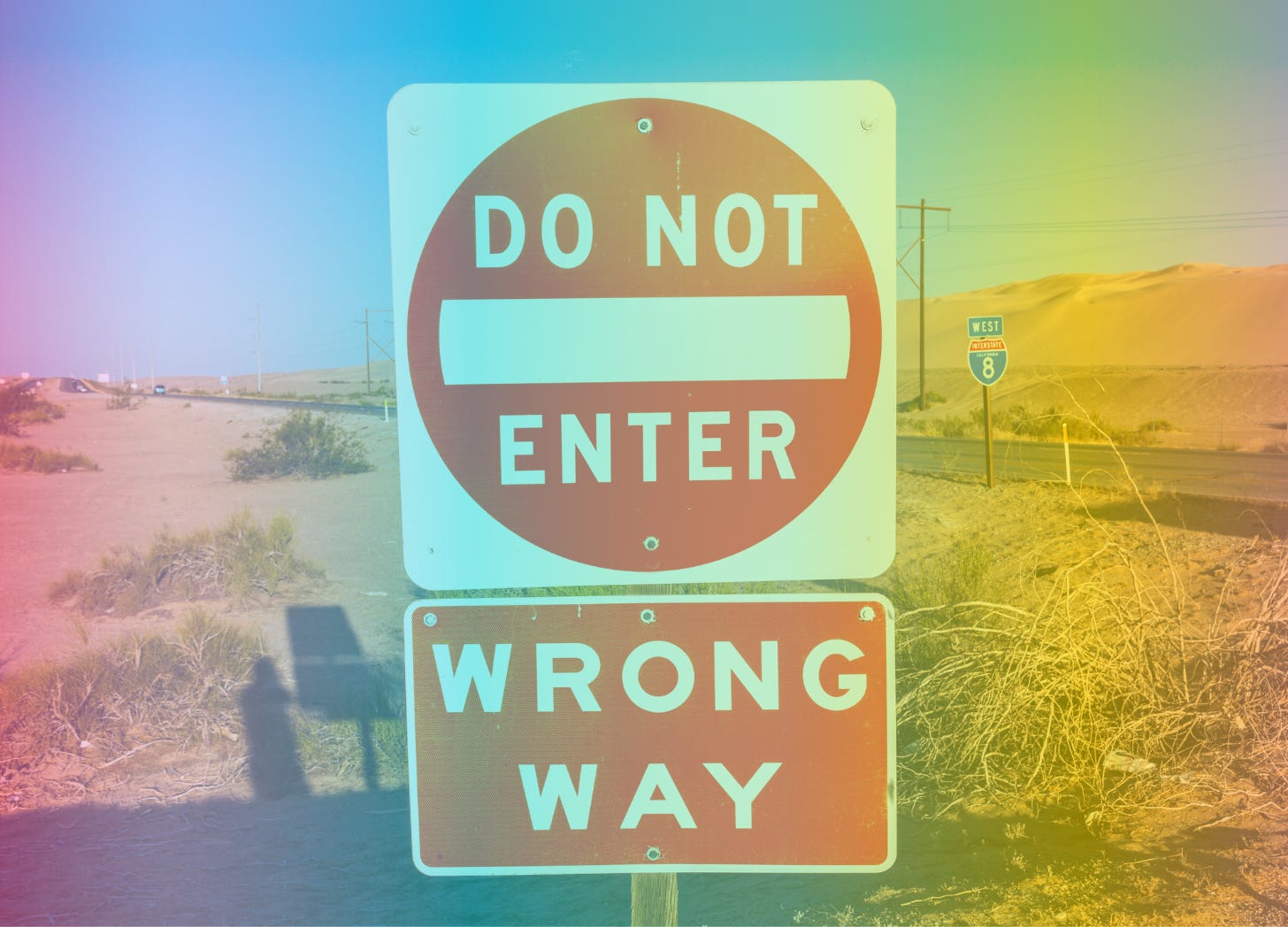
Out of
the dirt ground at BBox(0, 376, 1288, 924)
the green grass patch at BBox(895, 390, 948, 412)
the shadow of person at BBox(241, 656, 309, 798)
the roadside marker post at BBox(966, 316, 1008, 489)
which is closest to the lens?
the dirt ground at BBox(0, 376, 1288, 924)

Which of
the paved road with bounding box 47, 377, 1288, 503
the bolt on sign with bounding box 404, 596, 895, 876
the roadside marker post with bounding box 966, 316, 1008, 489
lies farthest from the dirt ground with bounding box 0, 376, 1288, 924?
the paved road with bounding box 47, 377, 1288, 503

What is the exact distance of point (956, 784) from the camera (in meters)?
5.19

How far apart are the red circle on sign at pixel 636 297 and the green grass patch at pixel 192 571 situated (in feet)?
27.7

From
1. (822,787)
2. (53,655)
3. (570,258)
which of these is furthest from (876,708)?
(53,655)

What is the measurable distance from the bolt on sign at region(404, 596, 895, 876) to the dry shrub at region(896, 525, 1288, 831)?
401cm

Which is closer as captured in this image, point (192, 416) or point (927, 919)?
point (927, 919)

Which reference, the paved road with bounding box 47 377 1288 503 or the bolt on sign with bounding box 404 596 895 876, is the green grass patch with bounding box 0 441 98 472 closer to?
the paved road with bounding box 47 377 1288 503

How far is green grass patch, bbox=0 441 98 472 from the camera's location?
16.8 meters

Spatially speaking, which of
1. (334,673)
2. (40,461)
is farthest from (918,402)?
(334,673)

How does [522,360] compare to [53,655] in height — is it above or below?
above

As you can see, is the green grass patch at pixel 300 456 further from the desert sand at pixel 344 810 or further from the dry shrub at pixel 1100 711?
the dry shrub at pixel 1100 711

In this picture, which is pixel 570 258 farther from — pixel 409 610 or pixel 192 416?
pixel 192 416

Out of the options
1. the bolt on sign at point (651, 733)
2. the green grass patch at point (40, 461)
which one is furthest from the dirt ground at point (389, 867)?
the green grass patch at point (40, 461)

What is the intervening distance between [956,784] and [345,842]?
116 inches
